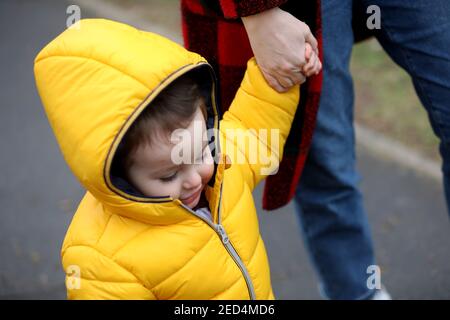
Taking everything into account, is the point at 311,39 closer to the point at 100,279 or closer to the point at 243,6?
the point at 243,6

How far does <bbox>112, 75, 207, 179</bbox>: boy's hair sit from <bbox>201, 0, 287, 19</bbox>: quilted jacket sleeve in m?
0.23

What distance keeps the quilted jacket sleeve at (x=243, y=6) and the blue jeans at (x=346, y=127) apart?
0.26 metres

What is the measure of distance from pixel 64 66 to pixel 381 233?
187 cm

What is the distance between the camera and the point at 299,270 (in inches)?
106

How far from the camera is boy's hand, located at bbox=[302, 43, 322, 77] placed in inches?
63.5

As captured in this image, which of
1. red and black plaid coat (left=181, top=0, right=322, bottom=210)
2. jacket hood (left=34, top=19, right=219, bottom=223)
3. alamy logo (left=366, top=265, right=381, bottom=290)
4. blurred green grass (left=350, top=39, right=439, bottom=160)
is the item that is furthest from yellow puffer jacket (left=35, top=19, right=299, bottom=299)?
blurred green grass (left=350, top=39, right=439, bottom=160)

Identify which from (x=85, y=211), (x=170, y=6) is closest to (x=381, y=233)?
(x=85, y=211)

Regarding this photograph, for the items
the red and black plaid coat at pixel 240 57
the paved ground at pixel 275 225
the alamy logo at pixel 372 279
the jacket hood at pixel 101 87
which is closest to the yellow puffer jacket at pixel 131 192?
the jacket hood at pixel 101 87

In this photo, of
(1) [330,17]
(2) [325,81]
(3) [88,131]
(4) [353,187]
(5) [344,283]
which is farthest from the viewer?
(5) [344,283]

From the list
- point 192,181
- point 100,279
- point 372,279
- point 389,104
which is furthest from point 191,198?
point 389,104

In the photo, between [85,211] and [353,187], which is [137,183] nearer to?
[85,211]

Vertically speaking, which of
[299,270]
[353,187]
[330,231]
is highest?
[353,187]

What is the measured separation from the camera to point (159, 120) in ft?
4.57

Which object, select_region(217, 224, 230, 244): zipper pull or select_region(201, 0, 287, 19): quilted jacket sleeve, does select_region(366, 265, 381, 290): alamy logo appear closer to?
select_region(217, 224, 230, 244): zipper pull
